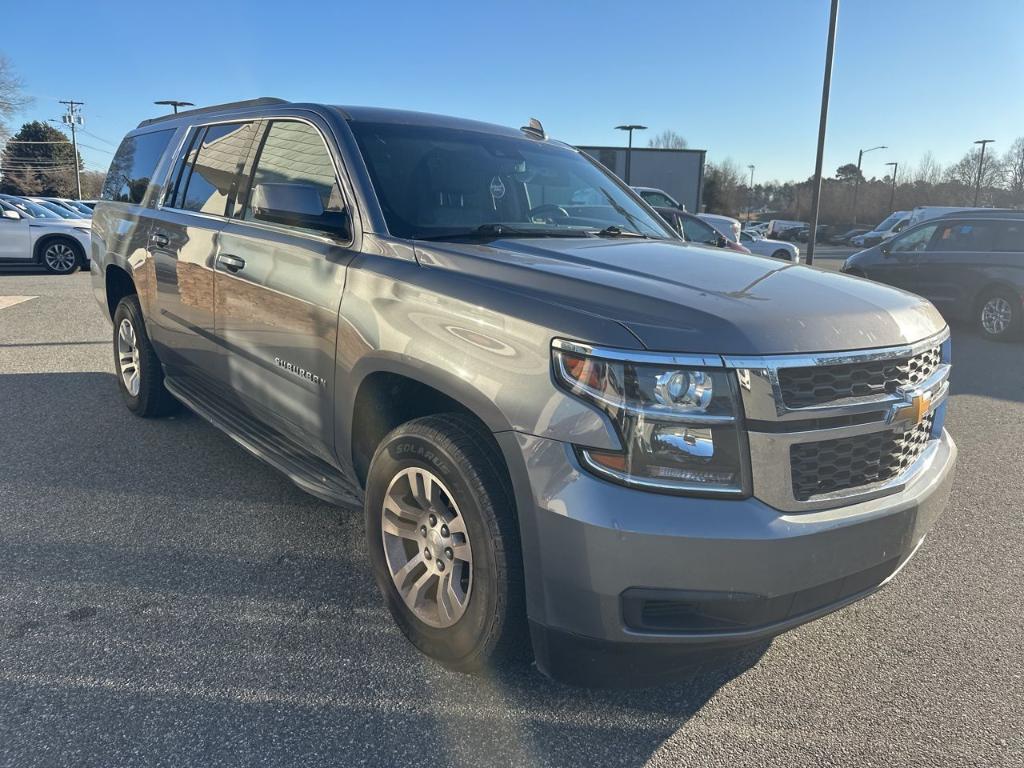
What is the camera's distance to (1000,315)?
32.7 feet

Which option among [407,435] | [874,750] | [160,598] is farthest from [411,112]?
[874,750]

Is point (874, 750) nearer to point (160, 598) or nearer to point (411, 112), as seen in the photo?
point (160, 598)

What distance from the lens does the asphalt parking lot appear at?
7.33 feet

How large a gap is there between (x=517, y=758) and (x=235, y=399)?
2.43m

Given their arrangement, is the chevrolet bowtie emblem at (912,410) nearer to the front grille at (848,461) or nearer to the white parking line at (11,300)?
the front grille at (848,461)

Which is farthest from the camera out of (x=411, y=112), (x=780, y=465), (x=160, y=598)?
(x=411, y=112)

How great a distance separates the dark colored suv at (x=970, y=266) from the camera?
9.89m

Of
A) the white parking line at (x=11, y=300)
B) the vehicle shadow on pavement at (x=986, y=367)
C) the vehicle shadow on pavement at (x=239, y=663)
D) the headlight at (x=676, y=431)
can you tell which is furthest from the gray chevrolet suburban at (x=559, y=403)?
the white parking line at (x=11, y=300)

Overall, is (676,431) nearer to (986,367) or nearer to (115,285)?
(115,285)

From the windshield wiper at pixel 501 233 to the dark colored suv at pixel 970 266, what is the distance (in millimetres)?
8952

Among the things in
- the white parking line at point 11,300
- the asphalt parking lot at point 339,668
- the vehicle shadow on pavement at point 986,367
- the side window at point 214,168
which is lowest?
the vehicle shadow on pavement at point 986,367

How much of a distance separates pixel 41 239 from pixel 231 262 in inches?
586

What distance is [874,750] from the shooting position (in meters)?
2.26

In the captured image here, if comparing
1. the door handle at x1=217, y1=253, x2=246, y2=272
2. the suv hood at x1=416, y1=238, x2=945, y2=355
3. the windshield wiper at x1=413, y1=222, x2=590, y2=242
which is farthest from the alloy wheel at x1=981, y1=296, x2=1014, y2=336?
the door handle at x1=217, y1=253, x2=246, y2=272
